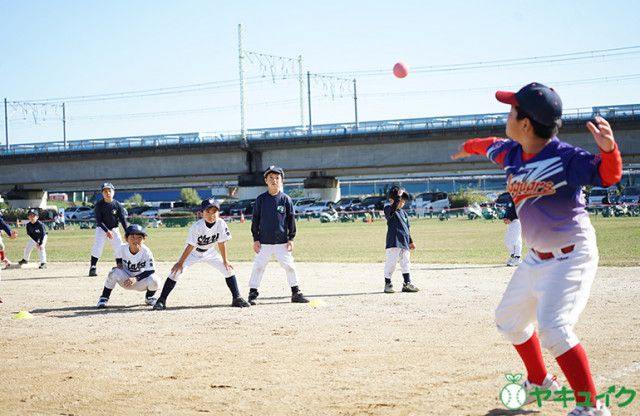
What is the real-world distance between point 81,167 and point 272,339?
64.3m

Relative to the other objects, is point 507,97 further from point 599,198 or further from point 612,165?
point 599,198

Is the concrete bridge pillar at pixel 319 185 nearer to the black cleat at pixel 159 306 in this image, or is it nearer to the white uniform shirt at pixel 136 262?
the white uniform shirt at pixel 136 262

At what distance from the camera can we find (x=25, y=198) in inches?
2940

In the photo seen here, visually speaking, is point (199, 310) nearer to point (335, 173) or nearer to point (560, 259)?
point (560, 259)

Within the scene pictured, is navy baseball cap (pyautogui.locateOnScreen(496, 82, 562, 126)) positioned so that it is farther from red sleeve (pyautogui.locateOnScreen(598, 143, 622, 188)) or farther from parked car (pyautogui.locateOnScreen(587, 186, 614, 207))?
parked car (pyautogui.locateOnScreen(587, 186, 614, 207))

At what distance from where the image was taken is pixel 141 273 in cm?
1181

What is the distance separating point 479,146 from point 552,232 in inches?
47.8

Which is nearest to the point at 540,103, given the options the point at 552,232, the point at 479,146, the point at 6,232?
the point at 552,232

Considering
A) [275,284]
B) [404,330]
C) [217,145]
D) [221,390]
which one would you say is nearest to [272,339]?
[404,330]

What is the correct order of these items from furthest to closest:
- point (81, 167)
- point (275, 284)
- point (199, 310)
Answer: point (81, 167) < point (275, 284) < point (199, 310)

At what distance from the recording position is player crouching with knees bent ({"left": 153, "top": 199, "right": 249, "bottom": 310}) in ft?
37.3

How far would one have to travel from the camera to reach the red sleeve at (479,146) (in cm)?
598

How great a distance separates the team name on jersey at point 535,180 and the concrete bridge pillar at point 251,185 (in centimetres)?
5849

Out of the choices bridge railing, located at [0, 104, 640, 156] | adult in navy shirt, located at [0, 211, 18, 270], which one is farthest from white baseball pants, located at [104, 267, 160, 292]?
bridge railing, located at [0, 104, 640, 156]
